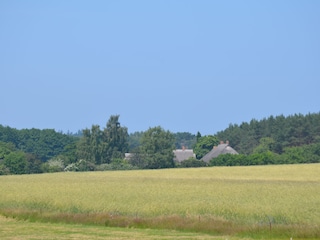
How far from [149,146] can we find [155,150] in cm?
102

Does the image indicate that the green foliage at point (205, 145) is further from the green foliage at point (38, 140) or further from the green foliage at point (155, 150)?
the green foliage at point (155, 150)

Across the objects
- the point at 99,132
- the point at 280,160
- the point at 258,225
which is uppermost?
the point at 99,132

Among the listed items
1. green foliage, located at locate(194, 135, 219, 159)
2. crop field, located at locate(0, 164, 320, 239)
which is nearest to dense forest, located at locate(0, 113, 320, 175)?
green foliage, located at locate(194, 135, 219, 159)

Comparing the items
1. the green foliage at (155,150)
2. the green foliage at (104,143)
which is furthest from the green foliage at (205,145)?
the green foliage at (155,150)

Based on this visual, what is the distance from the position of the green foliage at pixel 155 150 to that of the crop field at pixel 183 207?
5022cm

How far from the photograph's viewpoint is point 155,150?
112 metres

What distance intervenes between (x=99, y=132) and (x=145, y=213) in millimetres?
91347

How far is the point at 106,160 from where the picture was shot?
4968 inches

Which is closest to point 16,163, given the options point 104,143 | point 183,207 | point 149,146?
point 149,146

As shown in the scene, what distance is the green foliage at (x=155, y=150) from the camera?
10819 cm

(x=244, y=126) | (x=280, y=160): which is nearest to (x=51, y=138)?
(x=244, y=126)

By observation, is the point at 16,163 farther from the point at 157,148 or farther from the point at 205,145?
the point at 205,145

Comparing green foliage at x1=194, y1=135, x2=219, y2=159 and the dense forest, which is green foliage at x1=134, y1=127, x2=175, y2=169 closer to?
the dense forest

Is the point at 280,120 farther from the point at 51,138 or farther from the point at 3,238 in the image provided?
the point at 3,238
